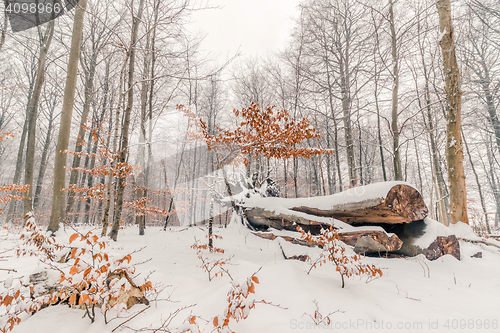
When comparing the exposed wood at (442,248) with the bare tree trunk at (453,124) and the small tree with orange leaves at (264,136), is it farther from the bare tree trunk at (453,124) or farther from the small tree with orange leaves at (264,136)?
the small tree with orange leaves at (264,136)

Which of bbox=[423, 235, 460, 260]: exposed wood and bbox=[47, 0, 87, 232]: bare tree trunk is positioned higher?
bbox=[47, 0, 87, 232]: bare tree trunk

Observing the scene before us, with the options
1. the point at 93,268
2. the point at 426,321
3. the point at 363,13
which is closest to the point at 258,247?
the point at 426,321

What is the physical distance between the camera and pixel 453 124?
4.83 m

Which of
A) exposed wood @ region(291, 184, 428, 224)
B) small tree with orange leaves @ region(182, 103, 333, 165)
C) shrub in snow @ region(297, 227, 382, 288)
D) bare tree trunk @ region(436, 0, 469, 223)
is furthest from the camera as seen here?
small tree with orange leaves @ region(182, 103, 333, 165)

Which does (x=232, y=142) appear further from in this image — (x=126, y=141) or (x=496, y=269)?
(x=496, y=269)

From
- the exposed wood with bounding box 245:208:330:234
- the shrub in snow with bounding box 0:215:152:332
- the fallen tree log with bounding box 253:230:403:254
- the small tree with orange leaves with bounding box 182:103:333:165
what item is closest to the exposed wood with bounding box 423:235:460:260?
the fallen tree log with bounding box 253:230:403:254

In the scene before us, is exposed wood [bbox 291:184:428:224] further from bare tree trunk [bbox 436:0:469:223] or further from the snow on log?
bare tree trunk [bbox 436:0:469:223]

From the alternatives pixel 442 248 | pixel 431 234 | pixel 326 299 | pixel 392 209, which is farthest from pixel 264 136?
pixel 442 248

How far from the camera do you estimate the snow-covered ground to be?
1.84m

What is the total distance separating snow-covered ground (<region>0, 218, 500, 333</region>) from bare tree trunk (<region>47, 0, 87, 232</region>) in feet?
6.78

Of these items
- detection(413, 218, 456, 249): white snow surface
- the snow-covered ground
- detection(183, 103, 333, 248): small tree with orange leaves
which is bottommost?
the snow-covered ground

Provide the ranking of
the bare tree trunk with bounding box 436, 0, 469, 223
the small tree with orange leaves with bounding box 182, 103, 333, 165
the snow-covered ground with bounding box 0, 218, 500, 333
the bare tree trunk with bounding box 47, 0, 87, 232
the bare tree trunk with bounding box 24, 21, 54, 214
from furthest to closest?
the bare tree trunk with bounding box 24, 21, 54, 214
the bare tree trunk with bounding box 47, 0, 87, 232
the small tree with orange leaves with bounding box 182, 103, 333, 165
the bare tree trunk with bounding box 436, 0, 469, 223
the snow-covered ground with bounding box 0, 218, 500, 333

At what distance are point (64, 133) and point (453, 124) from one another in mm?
10232

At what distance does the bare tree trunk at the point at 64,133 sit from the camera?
17.8 ft
